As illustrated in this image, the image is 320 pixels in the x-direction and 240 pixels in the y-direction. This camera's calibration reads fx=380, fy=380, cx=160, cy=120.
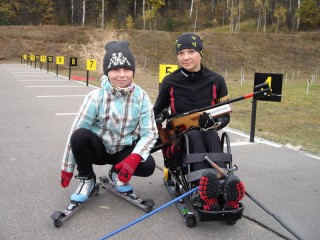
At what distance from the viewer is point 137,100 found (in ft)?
10.6

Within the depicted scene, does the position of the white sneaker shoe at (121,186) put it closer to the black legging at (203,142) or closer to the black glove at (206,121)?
the black legging at (203,142)

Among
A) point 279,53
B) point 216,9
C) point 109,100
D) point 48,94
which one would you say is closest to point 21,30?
point 279,53

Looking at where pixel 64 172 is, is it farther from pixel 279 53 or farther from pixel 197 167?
pixel 279 53

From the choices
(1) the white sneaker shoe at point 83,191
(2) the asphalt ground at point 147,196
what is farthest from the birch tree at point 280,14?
Result: (1) the white sneaker shoe at point 83,191

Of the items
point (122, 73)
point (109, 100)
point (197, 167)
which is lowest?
point (197, 167)

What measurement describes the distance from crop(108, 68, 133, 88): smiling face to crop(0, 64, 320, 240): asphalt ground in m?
1.07

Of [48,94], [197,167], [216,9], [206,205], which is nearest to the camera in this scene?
[206,205]

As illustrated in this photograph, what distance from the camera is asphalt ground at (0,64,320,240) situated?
113 inches

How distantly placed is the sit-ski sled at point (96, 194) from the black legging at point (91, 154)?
24 centimetres

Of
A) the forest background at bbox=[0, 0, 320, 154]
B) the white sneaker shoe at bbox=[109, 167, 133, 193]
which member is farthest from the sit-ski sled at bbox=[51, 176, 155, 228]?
the forest background at bbox=[0, 0, 320, 154]

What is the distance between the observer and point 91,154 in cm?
315

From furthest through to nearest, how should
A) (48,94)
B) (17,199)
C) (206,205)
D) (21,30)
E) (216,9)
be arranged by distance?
(216,9) < (21,30) < (48,94) < (17,199) < (206,205)

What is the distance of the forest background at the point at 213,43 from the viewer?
1214 centimetres

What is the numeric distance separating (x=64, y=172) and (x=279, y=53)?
1638 inches
